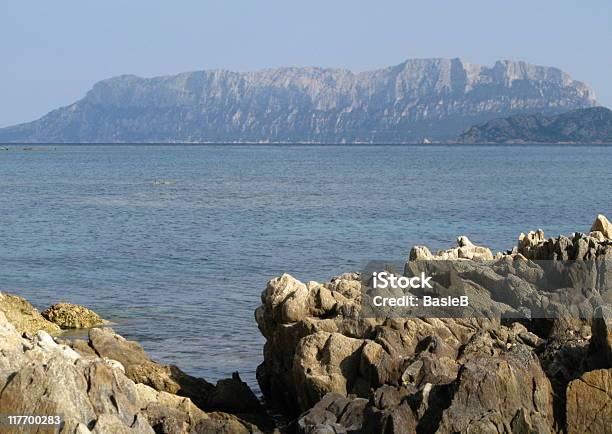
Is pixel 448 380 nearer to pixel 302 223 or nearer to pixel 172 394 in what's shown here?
pixel 172 394

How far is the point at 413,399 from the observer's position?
15898mm

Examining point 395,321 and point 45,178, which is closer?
point 395,321

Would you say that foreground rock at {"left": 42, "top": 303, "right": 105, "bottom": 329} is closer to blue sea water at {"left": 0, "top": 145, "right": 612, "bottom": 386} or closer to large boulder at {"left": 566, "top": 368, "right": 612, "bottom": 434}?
blue sea water at {"left": 0, "top": 145, "right": 612, "bottom": 386}

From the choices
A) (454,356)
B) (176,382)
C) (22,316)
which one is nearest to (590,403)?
(454,356)

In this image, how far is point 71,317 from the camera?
94.3 feet

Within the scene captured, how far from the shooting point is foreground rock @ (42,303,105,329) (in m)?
28.5

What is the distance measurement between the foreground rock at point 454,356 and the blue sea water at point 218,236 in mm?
→ 2837

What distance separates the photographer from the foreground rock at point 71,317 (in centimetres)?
2853

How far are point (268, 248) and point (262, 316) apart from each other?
78.4 feet

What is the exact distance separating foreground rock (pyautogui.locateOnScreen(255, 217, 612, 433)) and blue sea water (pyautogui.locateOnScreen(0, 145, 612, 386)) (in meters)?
2.84

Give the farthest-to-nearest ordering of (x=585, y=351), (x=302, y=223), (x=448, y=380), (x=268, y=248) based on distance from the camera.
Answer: (x=302, y=223) < (x=268, y=248) < (x=585, y=351) < (x=448, y=380)

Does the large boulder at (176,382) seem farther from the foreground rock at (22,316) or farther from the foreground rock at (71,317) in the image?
the foreground rock at (71,317)

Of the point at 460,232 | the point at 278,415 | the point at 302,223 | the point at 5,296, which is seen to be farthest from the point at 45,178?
the point at 278,415

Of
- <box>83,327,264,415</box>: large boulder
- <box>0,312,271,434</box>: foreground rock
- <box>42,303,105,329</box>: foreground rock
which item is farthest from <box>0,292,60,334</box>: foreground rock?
<box>0,312,271,434</box>: foreground rock
